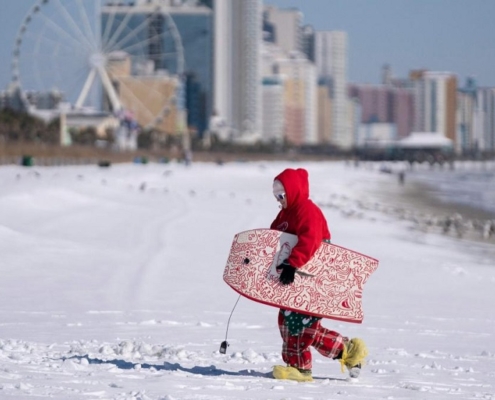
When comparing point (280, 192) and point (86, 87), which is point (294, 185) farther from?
point (86, 87)

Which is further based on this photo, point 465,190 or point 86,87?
point 86,87

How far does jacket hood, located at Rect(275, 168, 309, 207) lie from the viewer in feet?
17.4

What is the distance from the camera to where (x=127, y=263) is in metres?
11.0

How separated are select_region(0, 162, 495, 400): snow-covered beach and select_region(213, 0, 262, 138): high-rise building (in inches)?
6261

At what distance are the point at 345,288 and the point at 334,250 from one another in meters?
0.19

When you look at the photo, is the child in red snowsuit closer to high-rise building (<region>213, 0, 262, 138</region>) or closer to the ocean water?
the ocean water

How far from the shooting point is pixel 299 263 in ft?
17.4

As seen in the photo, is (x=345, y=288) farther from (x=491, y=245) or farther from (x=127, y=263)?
(x=491, y=245)

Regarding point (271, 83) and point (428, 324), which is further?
point (271, 83)

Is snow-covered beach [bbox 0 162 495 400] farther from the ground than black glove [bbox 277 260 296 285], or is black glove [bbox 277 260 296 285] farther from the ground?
black glove [bbox 277 260 296 285]

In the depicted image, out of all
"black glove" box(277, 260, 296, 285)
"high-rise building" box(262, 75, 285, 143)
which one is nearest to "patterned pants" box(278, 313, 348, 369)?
"black glove" box(277, 260, 296, 285)

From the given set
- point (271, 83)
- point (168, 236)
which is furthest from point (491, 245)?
point (271, 83)

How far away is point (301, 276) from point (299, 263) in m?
0.10

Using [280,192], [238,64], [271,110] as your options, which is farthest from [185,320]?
[271,110]
